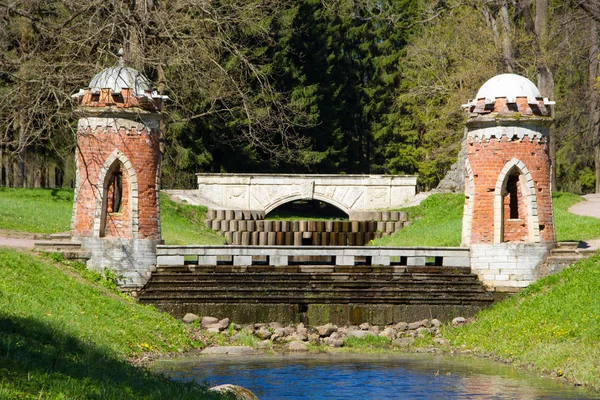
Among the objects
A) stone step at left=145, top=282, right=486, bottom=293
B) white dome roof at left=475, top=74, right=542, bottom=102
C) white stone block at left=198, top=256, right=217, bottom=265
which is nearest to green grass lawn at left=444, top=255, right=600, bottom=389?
stone step at left=145, top=282, right=486, bottom=293

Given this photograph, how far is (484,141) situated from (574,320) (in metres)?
5.80

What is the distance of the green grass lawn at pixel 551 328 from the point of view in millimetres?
18408

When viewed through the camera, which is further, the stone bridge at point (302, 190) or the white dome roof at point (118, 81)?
the stone bridge at point (302, 190)

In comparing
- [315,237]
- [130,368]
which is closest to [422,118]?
[315,237]

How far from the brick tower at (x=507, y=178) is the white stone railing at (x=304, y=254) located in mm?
646

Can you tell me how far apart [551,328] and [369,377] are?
15.4 ft

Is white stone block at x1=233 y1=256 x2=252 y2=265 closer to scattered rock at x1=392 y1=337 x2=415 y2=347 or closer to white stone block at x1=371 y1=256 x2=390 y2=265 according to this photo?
white stone block at x1=371 y1=256 x2=390 y2=265

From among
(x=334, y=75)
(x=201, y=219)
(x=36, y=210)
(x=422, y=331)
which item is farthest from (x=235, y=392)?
(x=334, y=75)

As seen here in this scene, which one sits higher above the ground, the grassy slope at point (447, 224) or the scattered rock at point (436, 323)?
the grassy slope at point (447, 224)

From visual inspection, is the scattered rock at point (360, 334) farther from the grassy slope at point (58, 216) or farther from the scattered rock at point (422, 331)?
the grassy slope at point (58, 216)

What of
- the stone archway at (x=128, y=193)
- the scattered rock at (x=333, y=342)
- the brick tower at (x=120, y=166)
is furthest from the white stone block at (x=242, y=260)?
the scattered rock at (x=333, y=342)

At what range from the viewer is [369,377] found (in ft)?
58.1

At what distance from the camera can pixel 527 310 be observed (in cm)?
2236

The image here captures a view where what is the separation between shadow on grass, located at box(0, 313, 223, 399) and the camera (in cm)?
1052
